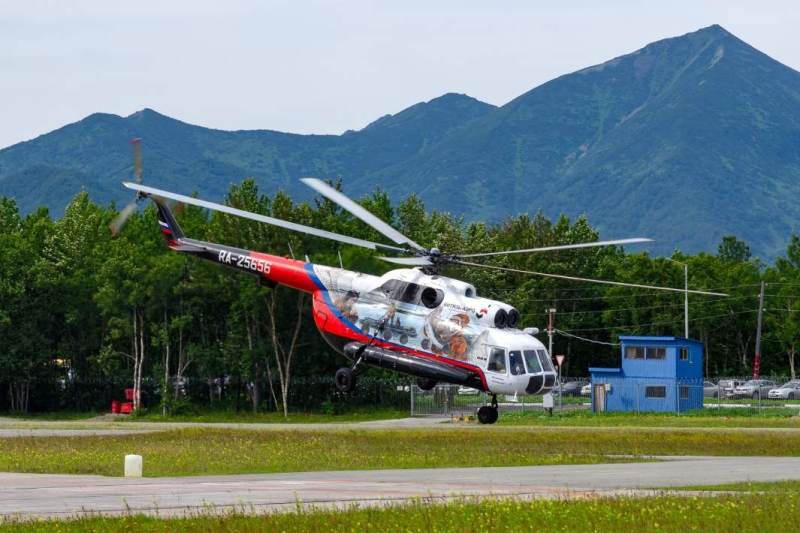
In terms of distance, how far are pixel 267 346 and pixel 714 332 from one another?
64.6 meters

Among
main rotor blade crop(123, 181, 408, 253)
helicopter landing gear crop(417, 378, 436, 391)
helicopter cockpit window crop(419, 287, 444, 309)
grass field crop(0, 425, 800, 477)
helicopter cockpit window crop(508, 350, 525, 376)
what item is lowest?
grass field crop(0, 425, 800, 477)

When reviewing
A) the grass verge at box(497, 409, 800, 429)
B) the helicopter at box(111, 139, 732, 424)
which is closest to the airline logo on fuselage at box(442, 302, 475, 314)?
the helicopter at box(111, 139, 732, 424)

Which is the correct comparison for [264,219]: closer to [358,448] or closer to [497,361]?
[358,448]

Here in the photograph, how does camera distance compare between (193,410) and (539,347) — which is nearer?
(539,347)

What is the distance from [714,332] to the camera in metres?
134

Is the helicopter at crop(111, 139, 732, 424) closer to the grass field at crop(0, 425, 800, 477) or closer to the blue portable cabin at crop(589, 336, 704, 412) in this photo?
the grass field at crop(0, 425, 800, 477)

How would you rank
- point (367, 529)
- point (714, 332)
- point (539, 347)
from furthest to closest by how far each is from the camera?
point (714, 332) → point (539, 347) → point (367, 529)

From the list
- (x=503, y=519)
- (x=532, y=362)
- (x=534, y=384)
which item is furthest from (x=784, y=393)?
(x=503, y=519)

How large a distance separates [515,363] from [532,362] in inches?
30.4

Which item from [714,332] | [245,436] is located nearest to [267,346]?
[245,436]

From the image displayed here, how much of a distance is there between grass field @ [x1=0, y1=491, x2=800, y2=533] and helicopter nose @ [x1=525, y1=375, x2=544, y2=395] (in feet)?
80.7

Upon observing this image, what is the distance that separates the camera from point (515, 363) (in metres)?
47.7

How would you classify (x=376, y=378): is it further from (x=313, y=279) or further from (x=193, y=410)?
(x=313, y=279)

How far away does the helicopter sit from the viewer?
47928mm
